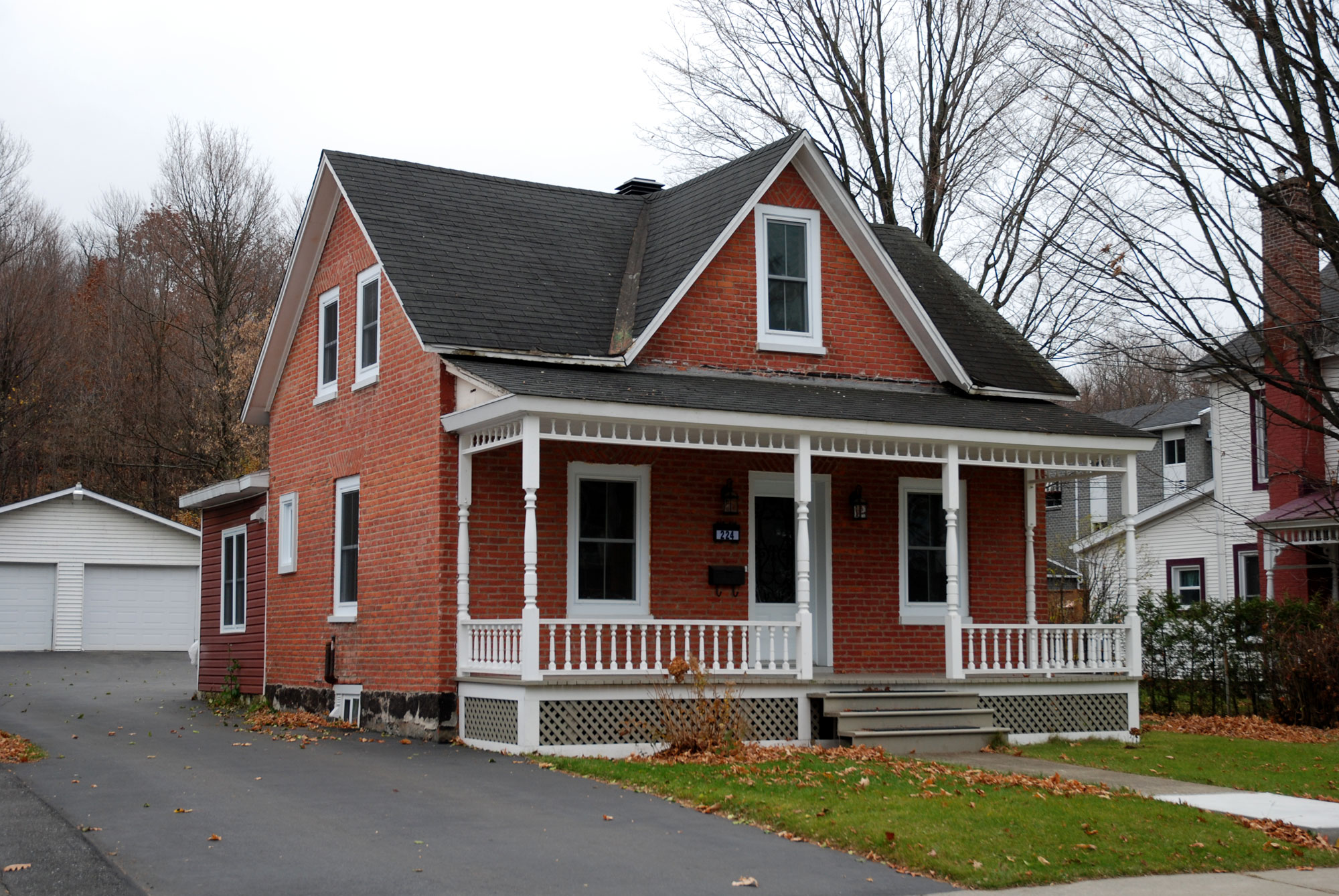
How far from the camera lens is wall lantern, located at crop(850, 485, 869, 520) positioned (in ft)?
55.5

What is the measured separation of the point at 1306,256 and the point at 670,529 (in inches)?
411

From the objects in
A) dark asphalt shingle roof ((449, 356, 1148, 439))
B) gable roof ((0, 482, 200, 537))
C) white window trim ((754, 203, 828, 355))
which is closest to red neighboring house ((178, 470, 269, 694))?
dark asphalt shingle roof ((449, 356, 1148, 439))

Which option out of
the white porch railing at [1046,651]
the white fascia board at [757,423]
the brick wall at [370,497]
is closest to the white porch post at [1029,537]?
the white porch railing at [1046,651]

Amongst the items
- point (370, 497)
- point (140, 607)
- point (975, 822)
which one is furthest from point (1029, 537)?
point (140, 607)

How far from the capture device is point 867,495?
56.4ft

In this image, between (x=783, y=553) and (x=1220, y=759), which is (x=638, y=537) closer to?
(x=783, y=553)

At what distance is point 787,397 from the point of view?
15500mm

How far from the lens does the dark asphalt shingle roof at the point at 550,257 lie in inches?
627

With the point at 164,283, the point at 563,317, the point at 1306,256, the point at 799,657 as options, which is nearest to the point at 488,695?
the point at 799,657

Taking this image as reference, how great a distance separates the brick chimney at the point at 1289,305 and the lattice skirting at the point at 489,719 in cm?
767

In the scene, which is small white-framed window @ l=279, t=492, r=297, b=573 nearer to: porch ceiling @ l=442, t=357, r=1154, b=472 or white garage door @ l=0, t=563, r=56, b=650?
porch ceiling @ l=442, t=357, r=1154, b=472

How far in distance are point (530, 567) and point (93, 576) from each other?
2420 centimetres

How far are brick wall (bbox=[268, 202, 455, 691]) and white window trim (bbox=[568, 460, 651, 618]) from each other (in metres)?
1.32

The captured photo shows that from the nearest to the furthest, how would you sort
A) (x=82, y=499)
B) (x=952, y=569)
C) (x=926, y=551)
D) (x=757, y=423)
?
(x=757, y=423) → (x=952, y=569) → (x=926, y=551) → (x=82, y=499)
